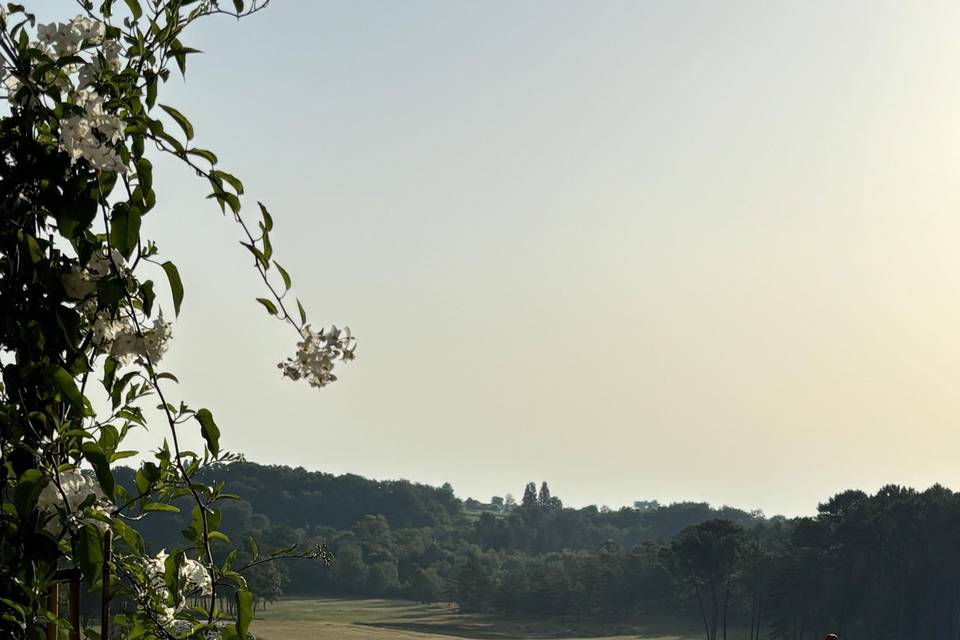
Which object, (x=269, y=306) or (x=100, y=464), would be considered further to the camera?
(x=269, y=306)

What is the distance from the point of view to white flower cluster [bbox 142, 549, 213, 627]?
4.83 feet

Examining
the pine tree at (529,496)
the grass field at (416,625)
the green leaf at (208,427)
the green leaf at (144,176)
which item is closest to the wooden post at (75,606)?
the green leaf at (208,427)

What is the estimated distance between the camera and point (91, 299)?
1.38 metres

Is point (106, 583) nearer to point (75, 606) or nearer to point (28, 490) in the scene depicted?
point (75, 606)

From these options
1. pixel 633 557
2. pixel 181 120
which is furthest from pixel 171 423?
pixel 633 557

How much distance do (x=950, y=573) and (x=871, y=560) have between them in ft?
11.2

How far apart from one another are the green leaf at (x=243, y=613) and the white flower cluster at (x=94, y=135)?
528 millimetres

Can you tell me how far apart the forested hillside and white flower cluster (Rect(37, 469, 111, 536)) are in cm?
1918

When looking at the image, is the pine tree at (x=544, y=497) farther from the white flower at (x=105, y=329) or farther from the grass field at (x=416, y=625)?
the white flower at (x=105, y=329)

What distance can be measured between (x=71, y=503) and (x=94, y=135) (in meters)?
0.40

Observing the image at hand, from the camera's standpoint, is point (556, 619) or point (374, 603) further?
point (374, 603)

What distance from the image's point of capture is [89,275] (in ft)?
4.50

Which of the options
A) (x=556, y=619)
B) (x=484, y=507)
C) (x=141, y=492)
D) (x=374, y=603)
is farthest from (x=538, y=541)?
(x=141, y=492)

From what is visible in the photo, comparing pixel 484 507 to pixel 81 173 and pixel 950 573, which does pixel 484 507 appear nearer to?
pixel 950 573
